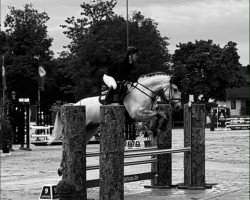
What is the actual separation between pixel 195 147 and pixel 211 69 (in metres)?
82.7

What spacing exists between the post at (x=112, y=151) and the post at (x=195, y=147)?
4.22m

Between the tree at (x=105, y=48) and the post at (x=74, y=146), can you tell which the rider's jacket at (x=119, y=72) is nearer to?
the post at (x=74, y=146)

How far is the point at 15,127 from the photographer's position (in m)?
29.9

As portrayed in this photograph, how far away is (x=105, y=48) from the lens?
78375mm

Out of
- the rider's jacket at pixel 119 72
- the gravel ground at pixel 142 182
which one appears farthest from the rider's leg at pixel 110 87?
the gravel ground at pixel 142 182

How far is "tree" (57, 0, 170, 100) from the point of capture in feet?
256

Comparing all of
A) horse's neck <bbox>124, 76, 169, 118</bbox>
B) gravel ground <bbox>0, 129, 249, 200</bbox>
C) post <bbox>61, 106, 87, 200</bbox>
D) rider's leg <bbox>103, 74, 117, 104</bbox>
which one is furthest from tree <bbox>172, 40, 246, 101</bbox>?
post <bbox>61, 106, 87, 200</bbox>

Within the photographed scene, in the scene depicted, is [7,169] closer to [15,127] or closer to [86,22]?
[15,127]

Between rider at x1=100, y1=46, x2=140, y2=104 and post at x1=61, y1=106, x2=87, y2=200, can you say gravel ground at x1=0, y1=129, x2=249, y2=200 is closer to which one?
post at x1=61, y1=106, x2=87, y2=200

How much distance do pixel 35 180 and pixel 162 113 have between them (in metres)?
3.78

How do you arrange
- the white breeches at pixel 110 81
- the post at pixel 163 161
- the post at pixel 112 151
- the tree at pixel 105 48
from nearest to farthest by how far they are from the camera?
the post at pixel 112 151 → the post at pixel 163 161 → the white breeches at pixel 110 81 → the tree at pixel 105 48

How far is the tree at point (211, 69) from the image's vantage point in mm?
96062

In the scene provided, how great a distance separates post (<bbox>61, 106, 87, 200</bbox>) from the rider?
3349 millimetres

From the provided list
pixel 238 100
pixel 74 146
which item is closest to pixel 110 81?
pixel 74 146
